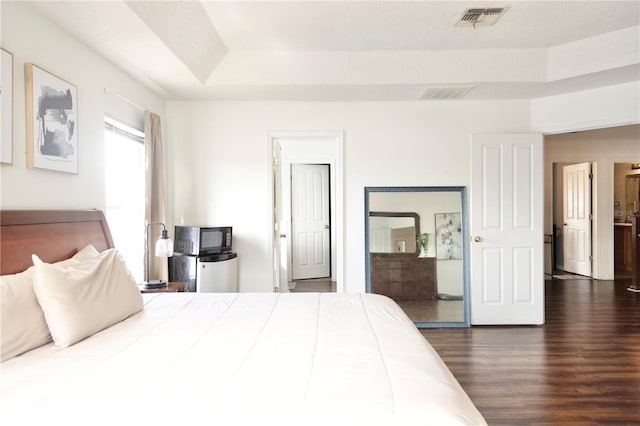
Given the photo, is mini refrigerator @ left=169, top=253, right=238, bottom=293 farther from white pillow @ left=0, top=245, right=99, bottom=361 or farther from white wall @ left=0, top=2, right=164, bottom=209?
white pillow @ left=0, top=245, right=99, bottom=361

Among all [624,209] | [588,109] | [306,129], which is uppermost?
[588,109]

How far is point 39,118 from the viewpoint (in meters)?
2.18

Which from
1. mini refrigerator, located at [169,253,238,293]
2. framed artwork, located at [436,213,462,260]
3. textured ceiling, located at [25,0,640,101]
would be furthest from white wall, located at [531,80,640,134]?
mini refrigerator, located at [169,253,238,293]

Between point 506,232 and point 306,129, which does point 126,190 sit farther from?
point 506,232

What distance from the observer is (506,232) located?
412 cm

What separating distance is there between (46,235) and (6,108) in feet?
2.20

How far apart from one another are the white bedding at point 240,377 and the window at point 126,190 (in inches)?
60.2

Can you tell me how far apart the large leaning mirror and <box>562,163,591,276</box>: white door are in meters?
4.11

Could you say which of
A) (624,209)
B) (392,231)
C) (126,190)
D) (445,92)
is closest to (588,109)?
(445,92)

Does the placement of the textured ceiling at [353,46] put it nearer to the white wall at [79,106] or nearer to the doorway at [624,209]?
the white wall at [79,106]

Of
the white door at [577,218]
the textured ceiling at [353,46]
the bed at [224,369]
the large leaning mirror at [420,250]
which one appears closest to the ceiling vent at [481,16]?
the textured ceiling at [353,46]

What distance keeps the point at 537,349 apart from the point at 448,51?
2740mm

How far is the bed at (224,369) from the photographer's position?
3.46 feet

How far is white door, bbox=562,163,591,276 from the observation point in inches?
269
